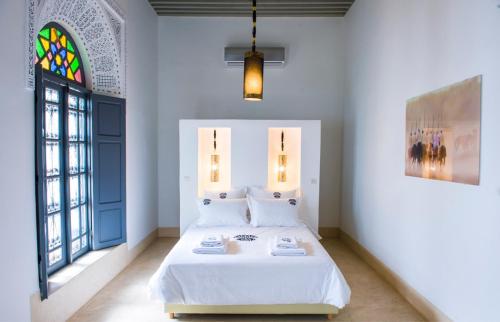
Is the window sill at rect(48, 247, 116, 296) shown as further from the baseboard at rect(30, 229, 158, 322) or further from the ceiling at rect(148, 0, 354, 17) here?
the ceiling at rect(148, 0, 354, 17)

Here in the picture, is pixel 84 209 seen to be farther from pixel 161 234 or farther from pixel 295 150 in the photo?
pixel 295 150

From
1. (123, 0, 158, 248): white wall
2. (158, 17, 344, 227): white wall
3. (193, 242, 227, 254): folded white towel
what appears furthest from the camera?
(158, 17, 344, 227): white wall

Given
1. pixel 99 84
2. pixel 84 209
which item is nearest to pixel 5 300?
pixel 84 209

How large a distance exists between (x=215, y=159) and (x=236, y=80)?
1.51m

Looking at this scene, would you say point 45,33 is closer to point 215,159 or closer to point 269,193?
point 215,159

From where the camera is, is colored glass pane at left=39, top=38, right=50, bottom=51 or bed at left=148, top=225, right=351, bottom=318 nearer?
bed at left=148, top=225, right=351, bottom=318

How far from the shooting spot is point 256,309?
→ 2895mm

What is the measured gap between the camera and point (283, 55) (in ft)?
17.4

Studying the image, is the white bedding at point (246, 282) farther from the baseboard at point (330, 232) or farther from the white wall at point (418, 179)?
the baseboard at point (330, 232)

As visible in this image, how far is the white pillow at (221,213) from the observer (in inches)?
164

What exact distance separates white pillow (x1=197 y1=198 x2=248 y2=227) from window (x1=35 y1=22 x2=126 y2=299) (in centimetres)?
102

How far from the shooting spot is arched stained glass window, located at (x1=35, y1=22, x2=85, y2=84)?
3.00 metres

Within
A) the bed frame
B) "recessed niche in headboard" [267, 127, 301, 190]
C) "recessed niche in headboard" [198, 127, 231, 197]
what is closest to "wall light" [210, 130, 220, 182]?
"recessed niche in headboard" [198, 127, 231, 197]

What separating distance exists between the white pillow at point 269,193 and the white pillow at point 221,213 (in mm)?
458
